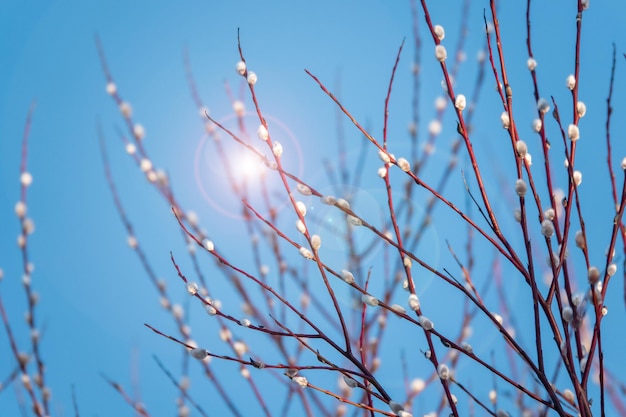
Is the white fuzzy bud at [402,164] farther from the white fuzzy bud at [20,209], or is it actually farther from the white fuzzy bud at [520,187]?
the white fuzzy bud at [20,209]

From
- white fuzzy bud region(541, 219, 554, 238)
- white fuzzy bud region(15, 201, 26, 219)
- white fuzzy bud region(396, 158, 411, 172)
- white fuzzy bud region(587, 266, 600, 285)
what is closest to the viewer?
white fuzzy bud region(587, 266, 600, 285)

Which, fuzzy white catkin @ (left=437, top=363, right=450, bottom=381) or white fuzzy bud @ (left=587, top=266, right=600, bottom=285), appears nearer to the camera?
white fuzzy bud @ (left=587, top=266, right=600, bottom=285)

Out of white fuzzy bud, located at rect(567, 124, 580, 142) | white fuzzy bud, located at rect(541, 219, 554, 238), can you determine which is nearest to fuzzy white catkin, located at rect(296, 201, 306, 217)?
white fuzzy bud, located at rect(541, 219, 554, 238)

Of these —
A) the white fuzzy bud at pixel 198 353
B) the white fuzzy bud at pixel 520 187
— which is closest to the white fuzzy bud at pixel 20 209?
the white fuzzy bud at pixel 198 353

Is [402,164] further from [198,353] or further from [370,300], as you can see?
[198,353]

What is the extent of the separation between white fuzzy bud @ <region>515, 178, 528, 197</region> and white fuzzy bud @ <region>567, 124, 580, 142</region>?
0.19 metres

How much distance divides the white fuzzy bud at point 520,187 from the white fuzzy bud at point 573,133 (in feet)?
0.64

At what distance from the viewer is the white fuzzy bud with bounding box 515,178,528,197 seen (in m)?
1.46

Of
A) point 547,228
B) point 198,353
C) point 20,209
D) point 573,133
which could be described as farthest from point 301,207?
point 20,209

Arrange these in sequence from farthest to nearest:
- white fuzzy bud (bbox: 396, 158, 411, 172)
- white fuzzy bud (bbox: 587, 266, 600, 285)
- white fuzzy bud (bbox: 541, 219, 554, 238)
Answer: white fuzzy bud (bbox: 396, 158, 411, 172) < white fuzzy bud (bbox: 541, 219, 554, 238) < white fuzzy bud (bbox: 587, 266, 600, 285)

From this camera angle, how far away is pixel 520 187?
1.47m

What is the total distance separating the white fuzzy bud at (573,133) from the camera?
1521mm

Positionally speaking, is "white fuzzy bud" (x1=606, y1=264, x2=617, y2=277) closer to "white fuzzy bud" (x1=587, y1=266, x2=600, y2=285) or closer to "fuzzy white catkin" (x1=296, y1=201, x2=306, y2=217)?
"white fuzzy bud" (x1=587, y1=266, x2=600, y2=285)

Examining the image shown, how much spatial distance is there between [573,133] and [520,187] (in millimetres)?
214
